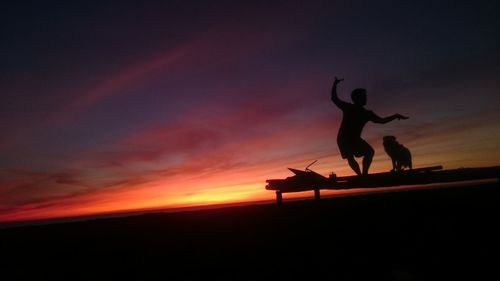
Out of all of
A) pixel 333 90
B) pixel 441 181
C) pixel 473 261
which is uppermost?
pixel 333 90

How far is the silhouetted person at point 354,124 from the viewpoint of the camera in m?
8.30

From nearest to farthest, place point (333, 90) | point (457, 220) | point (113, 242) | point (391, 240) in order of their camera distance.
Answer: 1. point (391, 240)
2. point (457, 220)
3. point (113, 242)
4. point (333, 90)

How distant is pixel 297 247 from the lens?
494 cm

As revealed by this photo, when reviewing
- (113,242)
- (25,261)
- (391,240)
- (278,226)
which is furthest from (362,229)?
(25,261)

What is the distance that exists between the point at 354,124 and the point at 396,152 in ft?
17.4

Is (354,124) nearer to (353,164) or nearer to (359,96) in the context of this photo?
(359,96)

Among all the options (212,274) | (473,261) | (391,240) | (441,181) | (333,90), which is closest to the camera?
(473,261)

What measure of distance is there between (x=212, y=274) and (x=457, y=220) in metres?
4.20

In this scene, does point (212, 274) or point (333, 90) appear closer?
point (212, 274)

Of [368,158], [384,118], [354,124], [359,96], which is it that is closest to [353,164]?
[368,158]

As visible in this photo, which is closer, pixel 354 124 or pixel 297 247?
pixel 297 247

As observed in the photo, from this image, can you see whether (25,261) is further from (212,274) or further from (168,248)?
(212,274)

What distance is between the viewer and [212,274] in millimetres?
4051

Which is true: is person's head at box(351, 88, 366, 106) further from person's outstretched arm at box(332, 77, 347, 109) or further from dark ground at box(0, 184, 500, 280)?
dark ground at box(0, 184, 500, 280)
